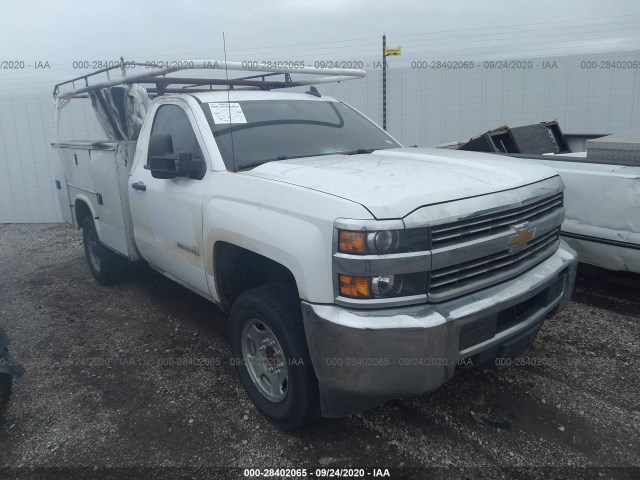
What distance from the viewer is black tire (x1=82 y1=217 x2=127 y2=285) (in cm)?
559

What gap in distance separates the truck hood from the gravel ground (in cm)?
127

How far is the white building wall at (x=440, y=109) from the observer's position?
895 centimetres

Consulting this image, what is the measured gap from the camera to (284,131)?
3.73 metres

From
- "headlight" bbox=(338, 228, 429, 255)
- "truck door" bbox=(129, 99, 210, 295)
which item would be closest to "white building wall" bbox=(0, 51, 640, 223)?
"truck door" bbox=(129, 99, 210, 295)

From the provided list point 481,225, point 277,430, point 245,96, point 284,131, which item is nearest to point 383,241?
point 481,225

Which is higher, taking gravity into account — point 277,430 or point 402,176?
point 402,176

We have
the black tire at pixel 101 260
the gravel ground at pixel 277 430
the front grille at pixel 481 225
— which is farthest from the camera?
the black tire at pixel 101 260

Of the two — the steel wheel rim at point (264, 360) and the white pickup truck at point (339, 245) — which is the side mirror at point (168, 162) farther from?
the steel wheel rim at point (264, 360)

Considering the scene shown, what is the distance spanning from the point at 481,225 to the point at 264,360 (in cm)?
152

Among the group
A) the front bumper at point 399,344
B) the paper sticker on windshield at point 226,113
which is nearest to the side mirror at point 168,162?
the paper sticker on windshield at point 226,113

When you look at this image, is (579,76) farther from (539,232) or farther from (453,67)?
(539,232)

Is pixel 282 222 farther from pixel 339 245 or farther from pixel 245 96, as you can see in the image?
pixel 245 96

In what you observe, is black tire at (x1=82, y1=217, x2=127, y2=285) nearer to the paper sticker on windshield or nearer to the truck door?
the truck door

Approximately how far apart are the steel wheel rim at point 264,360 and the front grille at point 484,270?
39.3 inches
